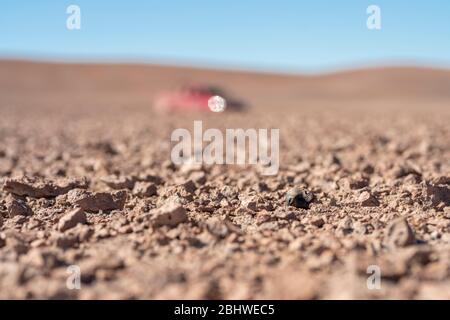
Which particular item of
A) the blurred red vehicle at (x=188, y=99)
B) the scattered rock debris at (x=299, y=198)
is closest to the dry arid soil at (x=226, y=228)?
the scattered rock debris at (x=299, y=198)

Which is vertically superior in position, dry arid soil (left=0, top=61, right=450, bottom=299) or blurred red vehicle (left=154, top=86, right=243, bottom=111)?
blurred red vehicle (left=154, top=86, right=243, bottom=111)

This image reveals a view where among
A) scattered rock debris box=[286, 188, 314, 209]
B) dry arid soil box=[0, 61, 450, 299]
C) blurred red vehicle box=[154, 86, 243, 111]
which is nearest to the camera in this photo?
dry arid soil box=[0, 61, 450, 299]

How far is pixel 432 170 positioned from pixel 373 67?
7082cm

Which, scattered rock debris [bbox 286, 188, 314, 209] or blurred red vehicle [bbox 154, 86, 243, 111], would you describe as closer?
scattered rock debris [bbox 286, 188, 314, 209]

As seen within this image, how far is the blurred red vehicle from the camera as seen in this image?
2345cm

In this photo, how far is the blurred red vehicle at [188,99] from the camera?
2345cm

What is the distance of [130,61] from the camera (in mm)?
72500

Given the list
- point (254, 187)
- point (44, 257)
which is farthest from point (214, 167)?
point (44, 257)

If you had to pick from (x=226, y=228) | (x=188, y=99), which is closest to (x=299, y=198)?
(x=226, y=228)

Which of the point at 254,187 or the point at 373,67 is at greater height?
the point at 373,67

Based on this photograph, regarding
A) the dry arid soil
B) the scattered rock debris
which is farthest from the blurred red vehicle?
the scattered rock debris

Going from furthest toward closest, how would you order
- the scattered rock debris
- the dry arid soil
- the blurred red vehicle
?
the blurred red vehicle, the scattered rock debris, the dry arid soil

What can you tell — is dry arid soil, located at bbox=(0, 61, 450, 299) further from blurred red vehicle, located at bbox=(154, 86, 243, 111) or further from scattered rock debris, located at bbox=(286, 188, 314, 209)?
blurred red vehicle, located at bbox=(154, 86, 243, 111)
